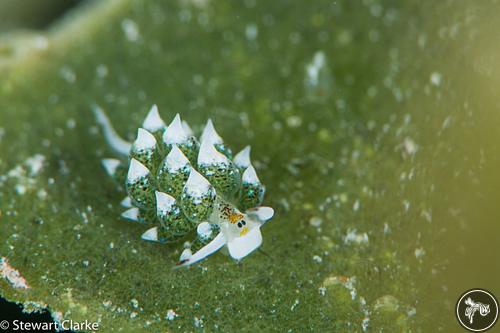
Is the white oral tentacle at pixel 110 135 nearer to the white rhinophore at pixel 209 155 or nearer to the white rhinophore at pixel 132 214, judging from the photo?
the white rhinophore at pixel 132 214

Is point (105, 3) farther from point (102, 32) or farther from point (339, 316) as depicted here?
point (339, 316)

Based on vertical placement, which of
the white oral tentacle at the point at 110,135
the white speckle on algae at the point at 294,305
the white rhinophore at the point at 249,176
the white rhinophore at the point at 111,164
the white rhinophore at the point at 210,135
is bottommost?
the white speckle on algae at the point at 294,305

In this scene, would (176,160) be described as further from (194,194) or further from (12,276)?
(12,276)

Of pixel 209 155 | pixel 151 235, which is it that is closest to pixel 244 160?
pixel 209 155

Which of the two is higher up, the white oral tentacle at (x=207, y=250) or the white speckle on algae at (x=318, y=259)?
the white oral tentacle at (x=207, y=250)

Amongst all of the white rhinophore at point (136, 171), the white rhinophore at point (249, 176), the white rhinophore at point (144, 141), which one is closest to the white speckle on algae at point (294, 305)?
the white rhinophore at point (249, 176)

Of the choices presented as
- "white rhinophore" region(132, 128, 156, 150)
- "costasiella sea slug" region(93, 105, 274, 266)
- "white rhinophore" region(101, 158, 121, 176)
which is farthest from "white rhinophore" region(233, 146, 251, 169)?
"white rhinophore" region(101, 158, 121, 176)


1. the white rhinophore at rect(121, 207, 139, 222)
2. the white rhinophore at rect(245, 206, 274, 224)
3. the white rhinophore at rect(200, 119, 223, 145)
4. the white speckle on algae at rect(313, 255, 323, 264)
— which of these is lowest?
the white speckle on algae at rect(313, 255, 323, 264)
